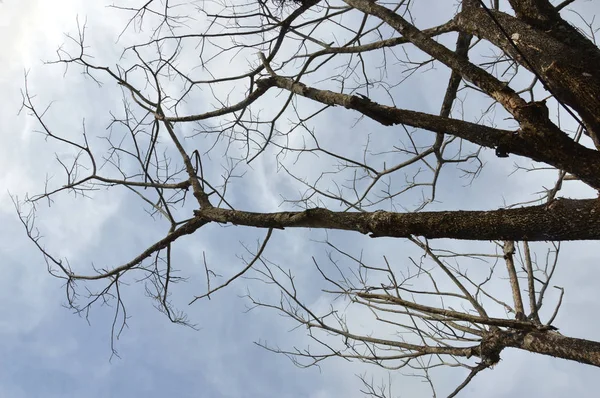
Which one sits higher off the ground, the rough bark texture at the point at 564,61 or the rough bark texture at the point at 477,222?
the rough bark texture at the point at 564,61

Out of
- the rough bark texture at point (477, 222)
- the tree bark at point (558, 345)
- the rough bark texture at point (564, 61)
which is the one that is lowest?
the tree bark at point (558, 345)

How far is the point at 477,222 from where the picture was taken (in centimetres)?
242

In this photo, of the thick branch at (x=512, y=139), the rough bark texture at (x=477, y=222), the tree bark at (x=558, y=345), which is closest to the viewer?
the rough bark texture at (x=477, y=222)

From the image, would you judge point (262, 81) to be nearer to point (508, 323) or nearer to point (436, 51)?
point (436, 51)

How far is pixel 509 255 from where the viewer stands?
4.57 m

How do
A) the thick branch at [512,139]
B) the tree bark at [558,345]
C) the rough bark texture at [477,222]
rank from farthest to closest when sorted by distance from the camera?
the tree bark at [558,345] < the thick branch at [512,139] < the rough bark texture at [477,222]

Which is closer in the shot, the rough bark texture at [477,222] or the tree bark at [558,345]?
the rough bark texture at [477,222]

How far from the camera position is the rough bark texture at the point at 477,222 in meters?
2.20

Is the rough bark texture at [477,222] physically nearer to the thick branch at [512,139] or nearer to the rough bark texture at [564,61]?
the thick branch at [512,139]

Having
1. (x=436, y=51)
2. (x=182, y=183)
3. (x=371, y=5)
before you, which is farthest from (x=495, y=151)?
(x=182, y=183)

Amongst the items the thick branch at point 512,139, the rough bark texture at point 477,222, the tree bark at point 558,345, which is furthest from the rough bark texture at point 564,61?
the tree bark at point 558,345

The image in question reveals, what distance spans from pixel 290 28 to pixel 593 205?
2856 mm

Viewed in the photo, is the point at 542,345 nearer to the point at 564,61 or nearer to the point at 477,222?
the point at 477,222

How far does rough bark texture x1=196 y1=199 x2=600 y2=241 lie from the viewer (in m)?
2.20
